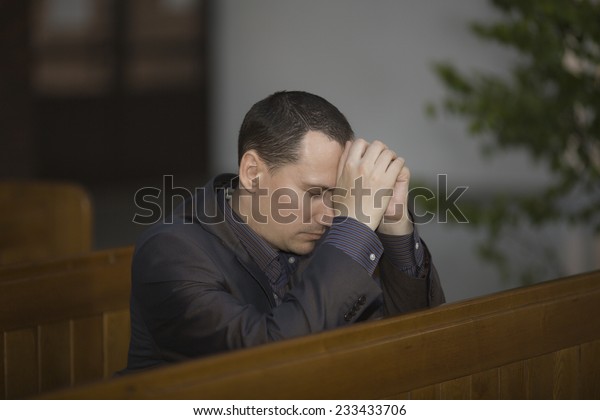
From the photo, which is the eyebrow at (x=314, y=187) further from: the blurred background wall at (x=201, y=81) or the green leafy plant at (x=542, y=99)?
the blurred background wall at (x=201, y=81)

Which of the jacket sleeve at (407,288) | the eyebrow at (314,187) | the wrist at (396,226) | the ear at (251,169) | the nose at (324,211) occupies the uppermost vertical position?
the ear at (251,169)

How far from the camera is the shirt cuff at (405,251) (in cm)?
200

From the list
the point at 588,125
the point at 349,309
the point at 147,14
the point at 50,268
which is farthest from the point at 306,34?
the point at 349,309

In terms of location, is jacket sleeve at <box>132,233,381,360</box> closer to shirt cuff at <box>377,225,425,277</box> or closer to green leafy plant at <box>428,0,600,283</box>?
shirt cuff at <box>377,225,425,277</box>

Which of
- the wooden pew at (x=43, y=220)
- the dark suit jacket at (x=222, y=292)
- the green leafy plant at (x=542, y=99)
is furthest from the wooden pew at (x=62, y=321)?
the green leafy plant at (x=542, y=99)

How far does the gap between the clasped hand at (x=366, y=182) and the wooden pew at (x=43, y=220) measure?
2.02 m

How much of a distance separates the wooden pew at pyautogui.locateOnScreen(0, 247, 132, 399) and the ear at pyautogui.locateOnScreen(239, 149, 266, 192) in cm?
59

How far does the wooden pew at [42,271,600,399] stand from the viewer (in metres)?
1.39

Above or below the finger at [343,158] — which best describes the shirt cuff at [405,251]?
below

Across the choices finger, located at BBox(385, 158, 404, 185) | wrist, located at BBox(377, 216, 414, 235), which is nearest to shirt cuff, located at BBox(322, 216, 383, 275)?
→ finger, located at BBox(385, 158, 404, 185)

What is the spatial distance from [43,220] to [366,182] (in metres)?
2.23

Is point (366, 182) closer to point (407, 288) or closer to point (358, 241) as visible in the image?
point (358, 241)

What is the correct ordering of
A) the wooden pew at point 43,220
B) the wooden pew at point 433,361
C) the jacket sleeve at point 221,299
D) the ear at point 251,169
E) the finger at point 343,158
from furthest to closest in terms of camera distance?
the wooden pew at point 43,220 < the ear at point 251,169 < the finger at point 343,158 < the jacket sleeve at point 221,299 < the wooden pew at point 433,361

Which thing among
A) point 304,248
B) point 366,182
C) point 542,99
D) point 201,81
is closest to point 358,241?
point 366,182
